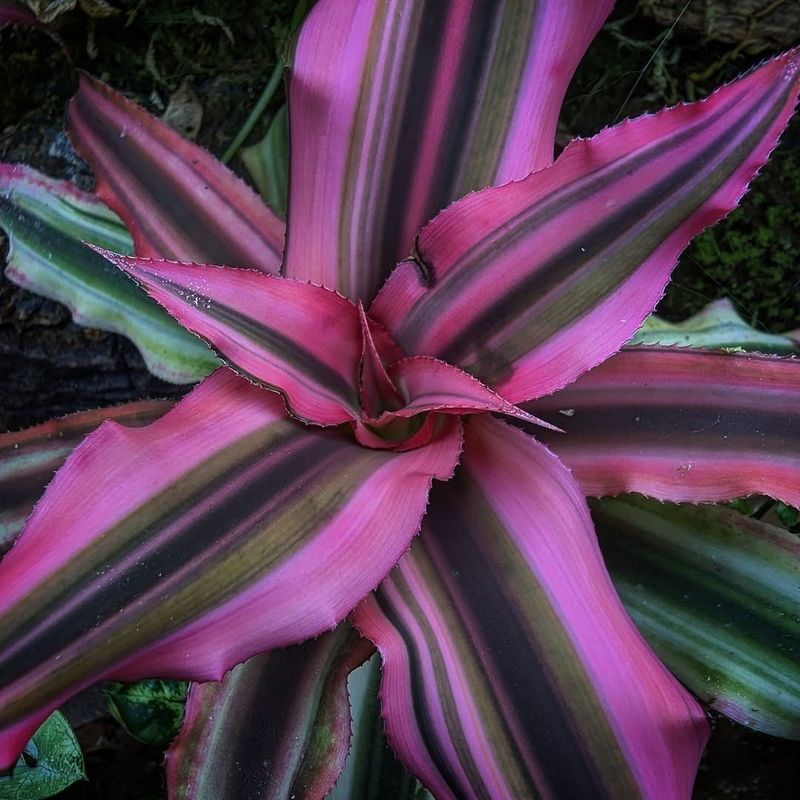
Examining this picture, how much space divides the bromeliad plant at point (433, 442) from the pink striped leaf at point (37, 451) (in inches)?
9.2

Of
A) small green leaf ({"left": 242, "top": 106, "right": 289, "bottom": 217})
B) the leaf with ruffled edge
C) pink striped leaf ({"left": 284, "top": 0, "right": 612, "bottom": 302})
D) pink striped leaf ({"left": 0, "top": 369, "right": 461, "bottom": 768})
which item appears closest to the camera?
pink striped leaf ({"left": 0, "top": 369, "right": 461, "bottom": 768})

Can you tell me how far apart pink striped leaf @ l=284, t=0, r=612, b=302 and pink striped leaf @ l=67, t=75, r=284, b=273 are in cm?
15

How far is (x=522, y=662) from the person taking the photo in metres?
0.71

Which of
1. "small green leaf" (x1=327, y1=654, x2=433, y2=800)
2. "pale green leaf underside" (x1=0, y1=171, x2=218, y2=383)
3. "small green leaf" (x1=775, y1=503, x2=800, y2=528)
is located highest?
"pale green leaf underside" (x1=0, y1=171, x2=218, y2=383)

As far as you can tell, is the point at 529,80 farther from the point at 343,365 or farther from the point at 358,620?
the point at 358,620

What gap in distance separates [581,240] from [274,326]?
0.31 meters

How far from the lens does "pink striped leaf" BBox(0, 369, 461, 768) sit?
0.62 meters

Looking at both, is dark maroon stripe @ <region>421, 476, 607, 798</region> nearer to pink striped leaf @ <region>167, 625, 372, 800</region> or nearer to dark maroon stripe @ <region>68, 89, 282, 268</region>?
pink striped leaf @ <region>167, 625, 372, 800</region>

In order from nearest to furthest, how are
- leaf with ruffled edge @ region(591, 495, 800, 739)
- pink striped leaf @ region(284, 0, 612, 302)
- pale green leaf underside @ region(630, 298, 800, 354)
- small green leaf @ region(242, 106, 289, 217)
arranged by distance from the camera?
pink striped leaf @ region(284, 0, 612, 302) → leaf with ruffled edge @ region(591, 495, 800, 739) → pale green leaf underside @ region(630, 298, 800, 354) → small green leaf @ region(242, 106, 289, 217)

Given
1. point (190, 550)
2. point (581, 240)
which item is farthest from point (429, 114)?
point (190, 550)

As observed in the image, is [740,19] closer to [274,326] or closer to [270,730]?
[274,326]

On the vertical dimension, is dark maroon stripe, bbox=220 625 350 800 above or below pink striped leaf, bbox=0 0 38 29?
below

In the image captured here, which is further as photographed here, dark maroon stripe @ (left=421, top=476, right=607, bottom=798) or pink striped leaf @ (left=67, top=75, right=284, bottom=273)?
pink striped leaf @ (left=67, top=75, right=284, bottom=273)

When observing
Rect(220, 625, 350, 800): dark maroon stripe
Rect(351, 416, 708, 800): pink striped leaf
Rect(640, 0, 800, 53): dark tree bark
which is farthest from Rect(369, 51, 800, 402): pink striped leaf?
Rect(640, 0, 800, 53): dark tree bark
